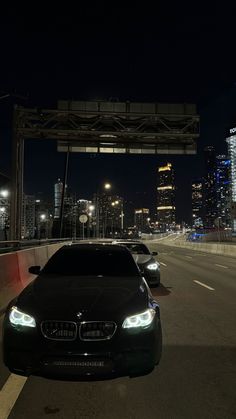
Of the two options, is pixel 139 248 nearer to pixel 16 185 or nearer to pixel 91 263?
pixel 91 263

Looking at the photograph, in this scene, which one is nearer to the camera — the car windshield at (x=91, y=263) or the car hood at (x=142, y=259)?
the car windshield at (x=91, y=263)

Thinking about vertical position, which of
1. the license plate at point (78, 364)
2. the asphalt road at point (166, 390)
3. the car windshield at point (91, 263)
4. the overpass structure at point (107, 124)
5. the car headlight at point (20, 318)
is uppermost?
the overpass structure at point (107, 124)

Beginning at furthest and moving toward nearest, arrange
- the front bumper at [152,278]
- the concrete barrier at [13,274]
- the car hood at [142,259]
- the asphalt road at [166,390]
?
1. the car hood at [142,259]
2. the front bumper at [152,278]
3. the concrete barrier at [13,274]
4. the asphalt road at [166,390]

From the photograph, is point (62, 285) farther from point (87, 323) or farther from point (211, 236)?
point (211, 236)

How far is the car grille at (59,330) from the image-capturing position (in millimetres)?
4406

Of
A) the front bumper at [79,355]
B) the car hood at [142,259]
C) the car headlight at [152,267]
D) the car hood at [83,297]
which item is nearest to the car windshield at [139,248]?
the car hood at [142,259]

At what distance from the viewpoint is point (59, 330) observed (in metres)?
4.45

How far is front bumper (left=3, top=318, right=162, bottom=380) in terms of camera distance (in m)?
4.27

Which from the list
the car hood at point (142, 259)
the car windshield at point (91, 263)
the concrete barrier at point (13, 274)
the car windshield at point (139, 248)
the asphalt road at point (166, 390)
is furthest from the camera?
the car windshield at point (139, 248)

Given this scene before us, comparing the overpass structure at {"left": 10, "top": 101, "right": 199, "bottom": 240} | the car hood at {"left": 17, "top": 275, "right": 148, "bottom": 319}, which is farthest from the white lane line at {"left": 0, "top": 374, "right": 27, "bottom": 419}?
the overpass structure at {"left": 10, "top": 101, "right": 199, "bottom": 240}

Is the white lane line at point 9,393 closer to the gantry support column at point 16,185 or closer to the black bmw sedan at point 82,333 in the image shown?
the black bmw sedan at point 82,333

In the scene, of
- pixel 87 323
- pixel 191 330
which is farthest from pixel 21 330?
pixel 191 330

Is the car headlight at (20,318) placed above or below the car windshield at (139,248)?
below

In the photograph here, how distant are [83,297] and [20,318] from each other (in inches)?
27.8
